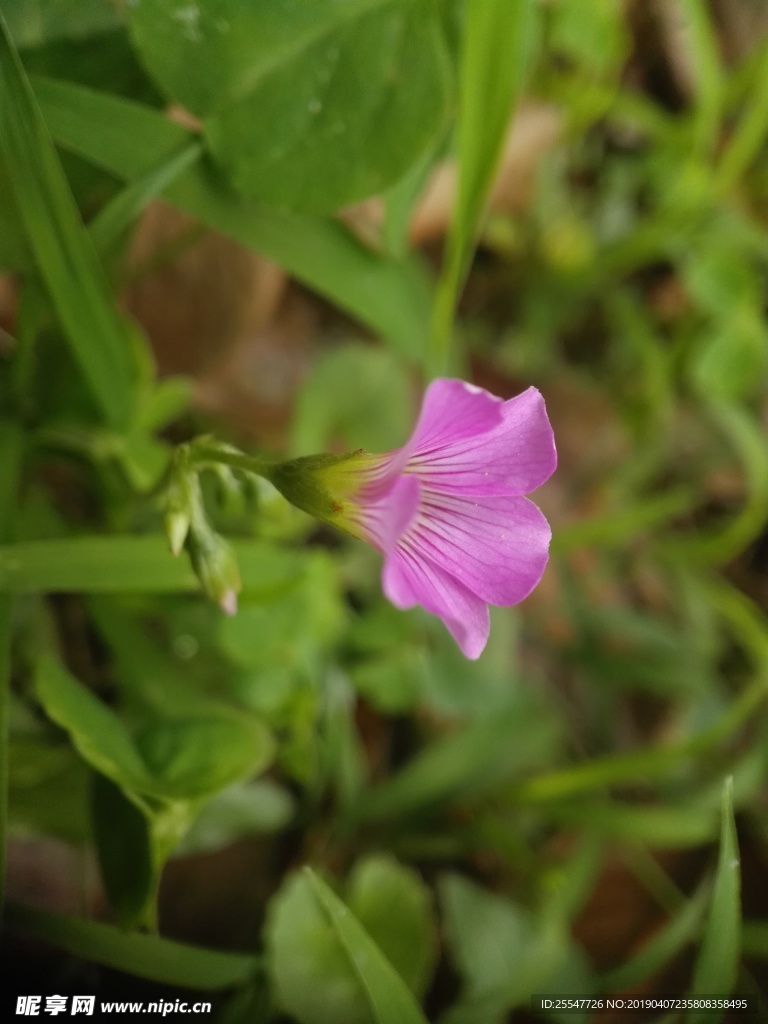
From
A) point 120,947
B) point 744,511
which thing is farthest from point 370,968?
point 744,511

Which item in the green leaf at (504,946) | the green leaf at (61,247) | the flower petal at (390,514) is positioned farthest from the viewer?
the green leaf at (504,946)

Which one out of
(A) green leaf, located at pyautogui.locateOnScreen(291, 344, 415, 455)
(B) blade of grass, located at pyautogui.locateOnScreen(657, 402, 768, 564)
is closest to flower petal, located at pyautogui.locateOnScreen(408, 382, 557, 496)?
(A) green leaf, located at pyautogui.locateOnScreen(291, 344, 415, 455)

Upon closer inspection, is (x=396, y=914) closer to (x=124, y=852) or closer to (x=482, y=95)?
(x=124, y=852)

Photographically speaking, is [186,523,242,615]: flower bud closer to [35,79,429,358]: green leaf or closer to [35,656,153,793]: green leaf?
[35,656,153,793]: green leaf

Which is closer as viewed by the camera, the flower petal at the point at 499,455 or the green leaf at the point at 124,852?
the flower petal at the point at 499,455

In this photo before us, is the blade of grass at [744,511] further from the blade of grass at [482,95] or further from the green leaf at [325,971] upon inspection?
the green leaf at [325,971]

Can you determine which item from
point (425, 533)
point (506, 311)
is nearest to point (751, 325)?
point (506, 311)

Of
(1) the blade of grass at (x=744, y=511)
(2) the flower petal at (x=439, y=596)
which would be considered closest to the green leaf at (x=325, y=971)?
(2) the flower petal at (x=439, y=596)
